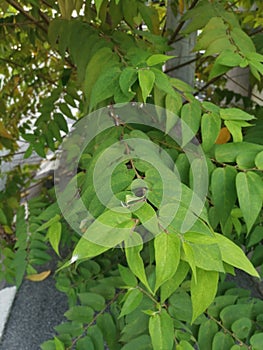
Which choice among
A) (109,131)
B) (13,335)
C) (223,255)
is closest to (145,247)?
(109,131)

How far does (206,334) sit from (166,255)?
354 mm

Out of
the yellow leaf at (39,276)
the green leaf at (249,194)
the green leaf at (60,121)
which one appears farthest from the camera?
the yellow leaf at (39,276)

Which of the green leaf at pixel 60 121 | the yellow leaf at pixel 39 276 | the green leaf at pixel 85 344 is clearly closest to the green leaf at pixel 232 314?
the green leaf at pixel 85 344

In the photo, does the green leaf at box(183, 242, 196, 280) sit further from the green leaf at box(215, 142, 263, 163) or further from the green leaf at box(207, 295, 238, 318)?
the green leaf at box(207, 295, 238, 318)

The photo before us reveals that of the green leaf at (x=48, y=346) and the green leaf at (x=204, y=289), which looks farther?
the green leaf at (x=48, y=346)

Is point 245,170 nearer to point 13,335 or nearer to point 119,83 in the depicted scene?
point 119,83

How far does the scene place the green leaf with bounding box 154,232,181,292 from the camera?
1.03 ft

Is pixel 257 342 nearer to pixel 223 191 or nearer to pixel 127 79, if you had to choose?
pixel 223 191

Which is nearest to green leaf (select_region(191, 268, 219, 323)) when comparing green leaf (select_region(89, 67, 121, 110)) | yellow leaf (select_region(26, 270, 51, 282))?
green leaf (select_region(89, 67, 121, 110))

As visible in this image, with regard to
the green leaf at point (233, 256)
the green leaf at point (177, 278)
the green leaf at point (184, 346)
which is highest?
the green leaf at point (233, 256)

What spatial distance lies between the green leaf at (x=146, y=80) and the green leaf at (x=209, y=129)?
0.09 meters

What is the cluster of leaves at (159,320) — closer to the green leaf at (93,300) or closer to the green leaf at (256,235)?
the green leaf at (93,300)

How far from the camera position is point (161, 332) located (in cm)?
47

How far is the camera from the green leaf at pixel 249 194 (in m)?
0.42
